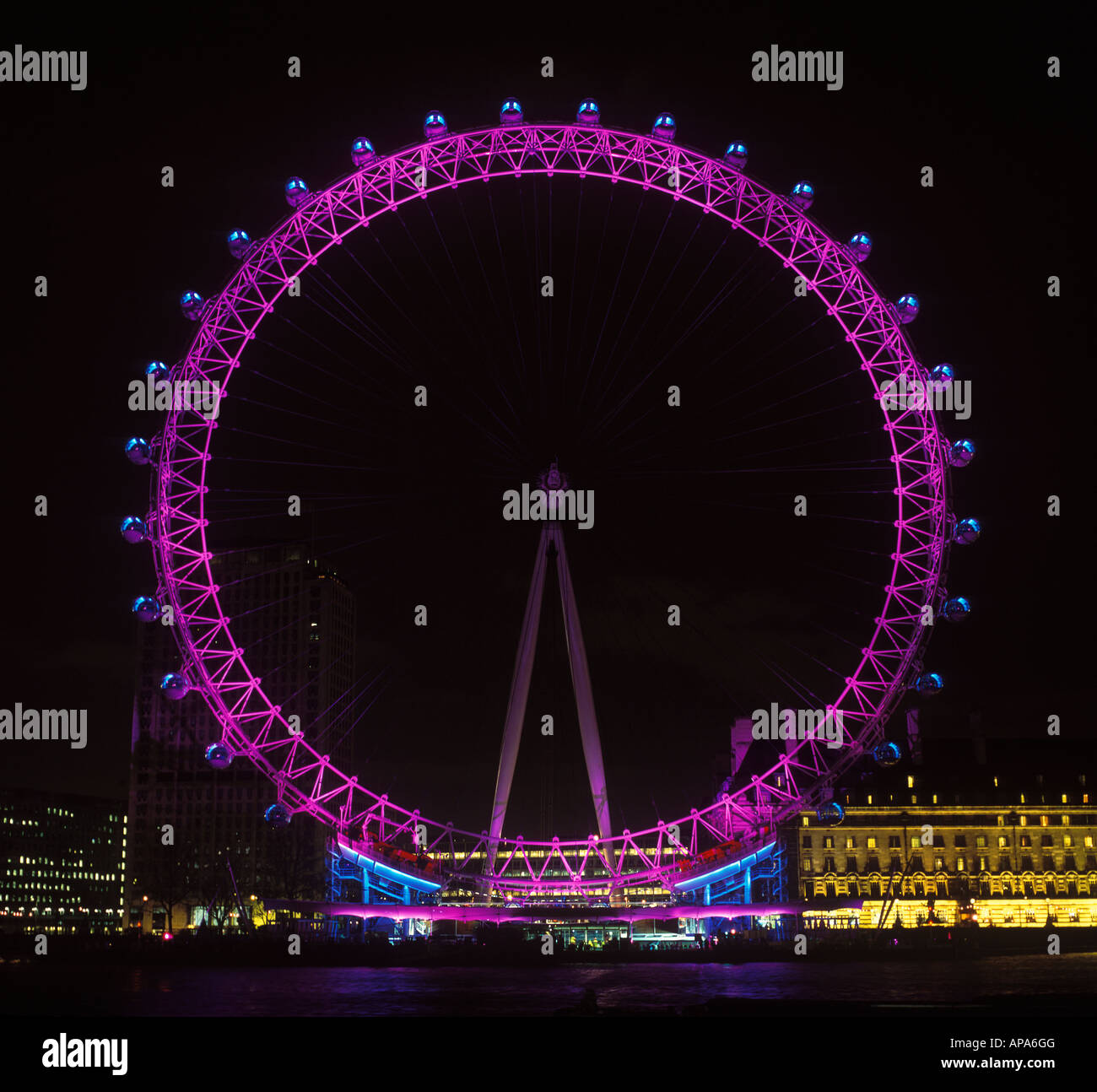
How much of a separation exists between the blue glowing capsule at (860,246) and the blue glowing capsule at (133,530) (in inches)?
1195

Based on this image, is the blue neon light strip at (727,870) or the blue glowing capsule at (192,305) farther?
the blue neon light strip at (727,870)

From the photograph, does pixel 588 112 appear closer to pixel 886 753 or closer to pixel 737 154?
pixel 737 154

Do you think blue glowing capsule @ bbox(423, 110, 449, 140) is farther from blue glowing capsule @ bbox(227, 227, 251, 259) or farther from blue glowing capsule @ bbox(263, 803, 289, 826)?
blue glowing capsule @ bbox(263, 803, 289, 826)

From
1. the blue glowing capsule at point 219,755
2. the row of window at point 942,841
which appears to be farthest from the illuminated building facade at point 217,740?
the blue glowing capsule at point 219,755

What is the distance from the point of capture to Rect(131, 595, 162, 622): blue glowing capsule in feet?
182

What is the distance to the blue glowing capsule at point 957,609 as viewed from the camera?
5759 centimetres

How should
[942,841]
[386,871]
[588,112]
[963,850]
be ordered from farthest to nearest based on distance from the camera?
[942,841]
[963,850]
[386,871]
[588,112]

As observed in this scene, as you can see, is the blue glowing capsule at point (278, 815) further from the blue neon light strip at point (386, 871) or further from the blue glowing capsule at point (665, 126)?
the blue glowing capsule at point (665, 126)

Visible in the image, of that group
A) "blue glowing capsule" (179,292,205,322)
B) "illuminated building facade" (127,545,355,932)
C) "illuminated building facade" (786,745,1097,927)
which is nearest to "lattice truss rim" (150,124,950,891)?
"blue glowing capsule" (179,292,205,322)

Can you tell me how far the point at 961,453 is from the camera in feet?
188

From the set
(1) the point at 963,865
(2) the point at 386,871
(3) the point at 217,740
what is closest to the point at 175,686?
(2) the point at 386,871

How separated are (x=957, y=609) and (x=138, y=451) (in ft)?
109
